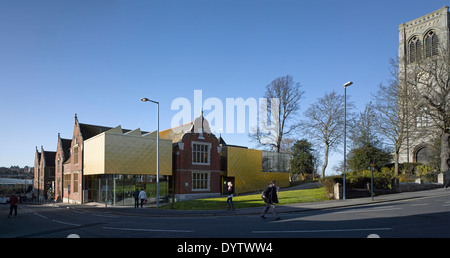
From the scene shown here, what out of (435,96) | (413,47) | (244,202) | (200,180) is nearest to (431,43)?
(413,47)

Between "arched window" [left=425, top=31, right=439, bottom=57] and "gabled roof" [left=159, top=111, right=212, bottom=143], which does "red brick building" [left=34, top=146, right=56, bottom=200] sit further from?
"arched window" [left=425, top=31, right=439, bottom=57]

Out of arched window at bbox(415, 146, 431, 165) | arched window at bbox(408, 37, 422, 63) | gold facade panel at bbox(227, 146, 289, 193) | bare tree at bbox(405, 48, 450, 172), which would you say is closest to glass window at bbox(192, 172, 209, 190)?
gold facade panel at bbox(227, 146, 289, 193)

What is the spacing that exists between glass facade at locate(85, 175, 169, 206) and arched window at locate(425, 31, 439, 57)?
53503mm

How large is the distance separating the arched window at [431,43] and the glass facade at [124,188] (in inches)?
2106

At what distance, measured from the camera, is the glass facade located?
29.9 meters

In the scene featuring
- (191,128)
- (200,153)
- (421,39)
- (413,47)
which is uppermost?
(421,39)

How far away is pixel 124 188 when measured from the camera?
3031 centimetres

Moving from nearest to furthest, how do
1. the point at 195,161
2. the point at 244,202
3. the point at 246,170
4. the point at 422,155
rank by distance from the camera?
the point at 244,202 < the point at 195,161 < the point at 246,170 < the point at 422,155

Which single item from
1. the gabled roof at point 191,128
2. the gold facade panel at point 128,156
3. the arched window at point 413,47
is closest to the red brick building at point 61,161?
the gold facade panel at point 128,156

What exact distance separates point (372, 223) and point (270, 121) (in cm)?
3699

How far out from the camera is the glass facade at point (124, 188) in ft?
98.2

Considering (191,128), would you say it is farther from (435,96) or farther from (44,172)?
(44,172)

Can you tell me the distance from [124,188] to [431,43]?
59.4 meters

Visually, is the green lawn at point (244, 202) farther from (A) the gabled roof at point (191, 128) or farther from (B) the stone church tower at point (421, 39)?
(B) the stone church tower at point (421, 39)
